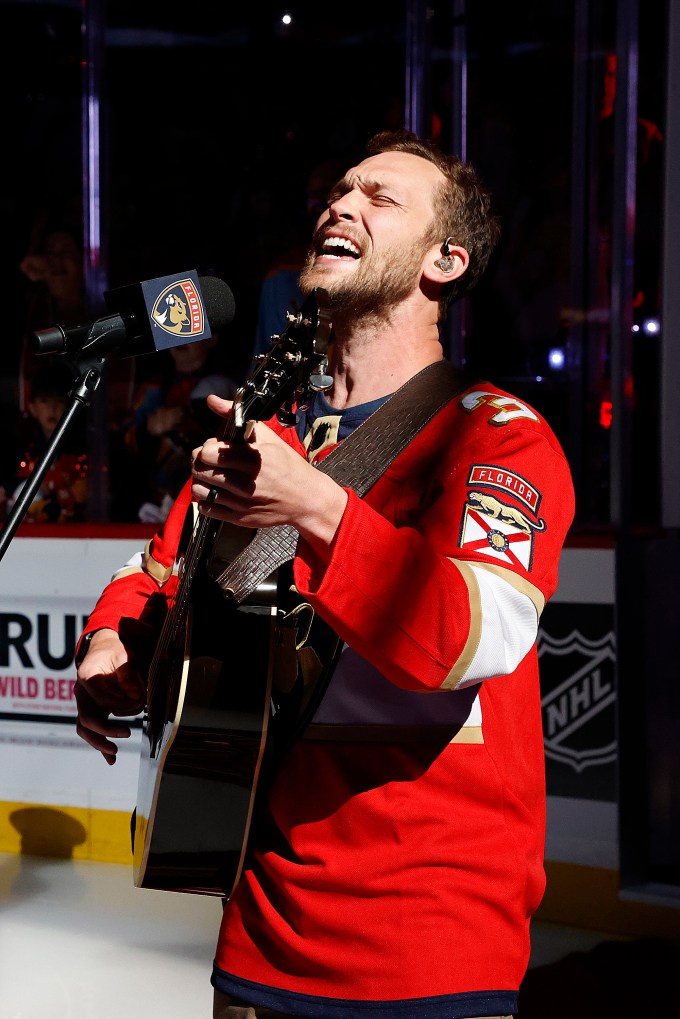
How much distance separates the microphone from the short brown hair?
1.54 ft

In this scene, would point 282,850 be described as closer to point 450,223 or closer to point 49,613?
point 450,223

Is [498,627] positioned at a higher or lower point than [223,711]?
higher

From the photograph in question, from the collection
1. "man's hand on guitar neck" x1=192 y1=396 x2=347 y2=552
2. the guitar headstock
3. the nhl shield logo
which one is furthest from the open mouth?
the nhl shield logo

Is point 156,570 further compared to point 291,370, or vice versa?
point 156,570

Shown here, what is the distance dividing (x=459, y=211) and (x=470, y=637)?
79cm

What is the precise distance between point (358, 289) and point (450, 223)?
20 cm

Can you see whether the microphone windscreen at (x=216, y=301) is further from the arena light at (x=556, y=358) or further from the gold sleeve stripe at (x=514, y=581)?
the arena light at (x=556, y=358)

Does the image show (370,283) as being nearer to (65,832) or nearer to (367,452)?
(367,452)

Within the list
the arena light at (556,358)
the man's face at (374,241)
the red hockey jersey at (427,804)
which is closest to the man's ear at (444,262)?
the man's face at (374,241)

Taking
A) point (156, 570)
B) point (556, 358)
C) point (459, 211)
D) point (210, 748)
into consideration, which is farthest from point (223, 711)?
point (556, 358)

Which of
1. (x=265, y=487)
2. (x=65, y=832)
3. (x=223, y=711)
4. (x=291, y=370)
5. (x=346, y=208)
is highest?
(x=346, y=208)

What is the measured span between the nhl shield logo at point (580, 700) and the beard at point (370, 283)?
196cm

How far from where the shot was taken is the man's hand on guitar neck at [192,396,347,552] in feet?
3.17

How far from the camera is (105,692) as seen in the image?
1463 millimetres
